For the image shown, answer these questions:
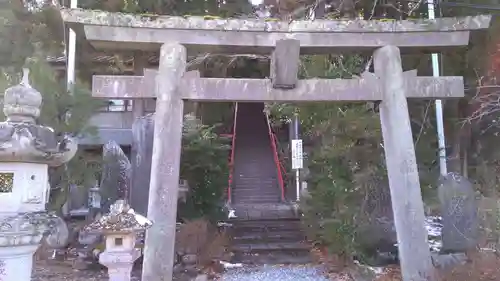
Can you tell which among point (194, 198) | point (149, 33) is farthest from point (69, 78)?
point (149, 33)

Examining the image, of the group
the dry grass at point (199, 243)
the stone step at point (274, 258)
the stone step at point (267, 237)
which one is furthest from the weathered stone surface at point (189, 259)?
the stone step at point (267, 237)

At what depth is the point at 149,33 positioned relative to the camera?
6.34 metres

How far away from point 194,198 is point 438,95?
5390 millimetres

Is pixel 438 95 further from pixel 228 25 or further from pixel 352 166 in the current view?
pixel 228 25

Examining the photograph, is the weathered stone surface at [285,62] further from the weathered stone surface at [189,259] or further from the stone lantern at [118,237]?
the weathered stone surface at [189,259]

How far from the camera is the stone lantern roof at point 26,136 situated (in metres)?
3.87

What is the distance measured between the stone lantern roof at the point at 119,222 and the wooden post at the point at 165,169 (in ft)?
3.52

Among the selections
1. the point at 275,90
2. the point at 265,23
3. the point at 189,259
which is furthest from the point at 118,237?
the point at 265,23

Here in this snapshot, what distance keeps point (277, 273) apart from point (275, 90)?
3.66 metres

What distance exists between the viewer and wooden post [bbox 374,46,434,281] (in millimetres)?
6172

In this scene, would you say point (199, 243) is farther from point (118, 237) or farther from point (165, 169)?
point (118, 237)

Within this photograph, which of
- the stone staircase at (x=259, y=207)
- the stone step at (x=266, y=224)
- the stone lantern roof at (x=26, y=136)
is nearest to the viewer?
the stone lantern roof at (x=26, y=136)

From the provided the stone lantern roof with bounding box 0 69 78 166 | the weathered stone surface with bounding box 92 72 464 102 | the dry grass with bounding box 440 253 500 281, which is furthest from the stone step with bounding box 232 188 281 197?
the stone lantern roof with bounding box 0 69 78 166

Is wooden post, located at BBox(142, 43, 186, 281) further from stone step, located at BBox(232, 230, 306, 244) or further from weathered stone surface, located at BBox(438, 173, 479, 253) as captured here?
weathered stone surface, located at BBox(438, 173, 479, 253)
